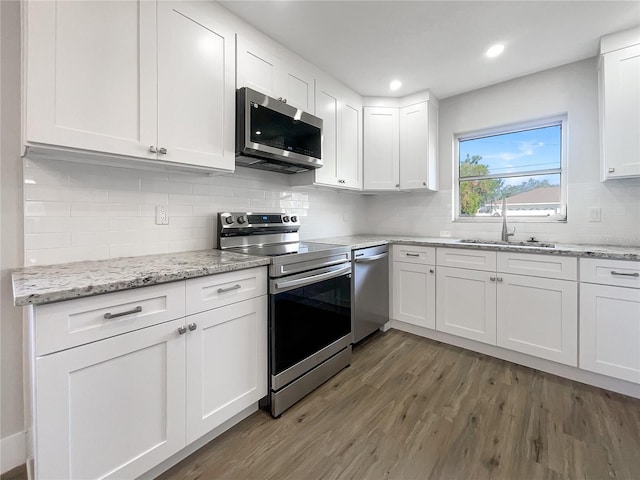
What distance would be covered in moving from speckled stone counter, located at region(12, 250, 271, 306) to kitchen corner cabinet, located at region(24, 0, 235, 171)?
0.54 metres

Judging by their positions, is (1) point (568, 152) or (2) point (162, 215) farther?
(1) point (568, 152)

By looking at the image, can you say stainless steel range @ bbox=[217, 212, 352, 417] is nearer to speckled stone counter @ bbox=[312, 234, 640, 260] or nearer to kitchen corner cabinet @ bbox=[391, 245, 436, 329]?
speckled stone counter @ bbox=[312, 234, 640, 260]

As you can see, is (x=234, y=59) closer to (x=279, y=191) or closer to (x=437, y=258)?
(x=279, y=191)

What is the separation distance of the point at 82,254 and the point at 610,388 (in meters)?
3.38

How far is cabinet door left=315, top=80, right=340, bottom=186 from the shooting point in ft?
8.39

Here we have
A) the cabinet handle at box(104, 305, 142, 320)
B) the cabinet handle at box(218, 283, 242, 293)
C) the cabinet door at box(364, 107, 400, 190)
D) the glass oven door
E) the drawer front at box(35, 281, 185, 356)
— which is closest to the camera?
the drawer front at box(35, 281, 185, 356)

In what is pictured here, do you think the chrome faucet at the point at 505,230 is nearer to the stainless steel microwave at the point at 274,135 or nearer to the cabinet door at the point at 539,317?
the cabinet door at the point at 539,317

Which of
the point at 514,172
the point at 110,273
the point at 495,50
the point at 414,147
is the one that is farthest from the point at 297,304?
the point at 514,172

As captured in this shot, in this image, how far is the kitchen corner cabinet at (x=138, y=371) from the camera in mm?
981

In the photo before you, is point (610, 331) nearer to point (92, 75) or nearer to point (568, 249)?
point (568, 249)

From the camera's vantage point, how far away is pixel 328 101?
8.72 feet

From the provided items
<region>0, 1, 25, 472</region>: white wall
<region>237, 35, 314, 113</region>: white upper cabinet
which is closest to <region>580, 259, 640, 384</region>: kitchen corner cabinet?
<region>237, 35, 314, 113</region>: white upper cabinet

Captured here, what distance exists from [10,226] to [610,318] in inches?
136

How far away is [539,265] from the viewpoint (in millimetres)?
2172
